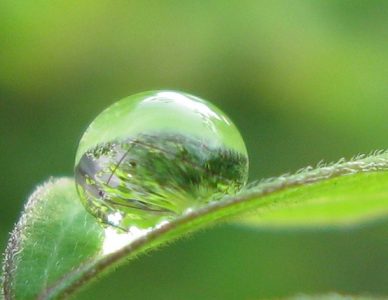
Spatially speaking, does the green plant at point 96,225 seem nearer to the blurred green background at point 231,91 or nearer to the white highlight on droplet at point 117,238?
the white highlight on droplet at point 117,238

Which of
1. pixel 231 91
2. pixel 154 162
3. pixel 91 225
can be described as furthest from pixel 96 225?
pixel 231 91

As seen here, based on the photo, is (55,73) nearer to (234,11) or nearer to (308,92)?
(234,11)

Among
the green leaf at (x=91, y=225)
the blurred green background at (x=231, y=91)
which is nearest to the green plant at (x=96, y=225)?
the green leaf at (x=91, y=225)

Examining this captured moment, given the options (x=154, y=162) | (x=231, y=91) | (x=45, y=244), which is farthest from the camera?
(x=231, y=91)

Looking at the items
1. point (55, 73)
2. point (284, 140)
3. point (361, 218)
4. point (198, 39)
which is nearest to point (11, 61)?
point (55, 73)

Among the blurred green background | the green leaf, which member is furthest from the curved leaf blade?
the blurred green background

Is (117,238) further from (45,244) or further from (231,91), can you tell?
(231,91)

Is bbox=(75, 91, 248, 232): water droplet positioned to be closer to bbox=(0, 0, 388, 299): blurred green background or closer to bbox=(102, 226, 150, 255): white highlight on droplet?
bbox=(102, 226, 150, 255): white highlight on droplet
